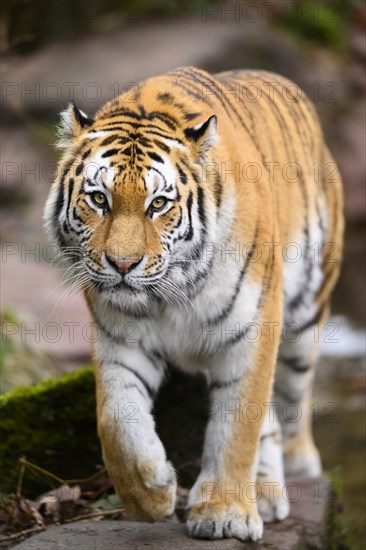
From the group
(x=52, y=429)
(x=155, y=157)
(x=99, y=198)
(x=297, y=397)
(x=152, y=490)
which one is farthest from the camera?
(x=297, y=397)

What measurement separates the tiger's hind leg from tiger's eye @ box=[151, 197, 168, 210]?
199 centimetres

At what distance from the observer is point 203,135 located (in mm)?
4203

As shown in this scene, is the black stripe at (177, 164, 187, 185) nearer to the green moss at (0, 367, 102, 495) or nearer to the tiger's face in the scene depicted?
the tiger's face

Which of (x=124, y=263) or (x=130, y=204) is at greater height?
(x=130, y=204)

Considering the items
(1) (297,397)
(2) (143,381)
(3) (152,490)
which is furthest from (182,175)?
(1) (297,397)

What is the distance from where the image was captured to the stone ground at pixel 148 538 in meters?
4.14

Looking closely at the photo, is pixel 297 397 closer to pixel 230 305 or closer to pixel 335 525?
pixel 335 525

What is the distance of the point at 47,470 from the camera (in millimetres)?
4973

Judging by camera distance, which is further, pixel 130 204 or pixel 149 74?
pixel 149 74

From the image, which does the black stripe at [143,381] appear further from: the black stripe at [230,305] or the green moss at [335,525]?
the green moss at [335,525]

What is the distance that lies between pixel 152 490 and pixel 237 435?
43 centimetres

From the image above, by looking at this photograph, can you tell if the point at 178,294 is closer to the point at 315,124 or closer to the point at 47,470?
the point at 47,470

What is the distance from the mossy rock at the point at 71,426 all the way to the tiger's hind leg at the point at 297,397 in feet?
2.77

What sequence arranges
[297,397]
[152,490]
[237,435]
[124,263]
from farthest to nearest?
[297,397], [237,435], [152,490], [124,263]
